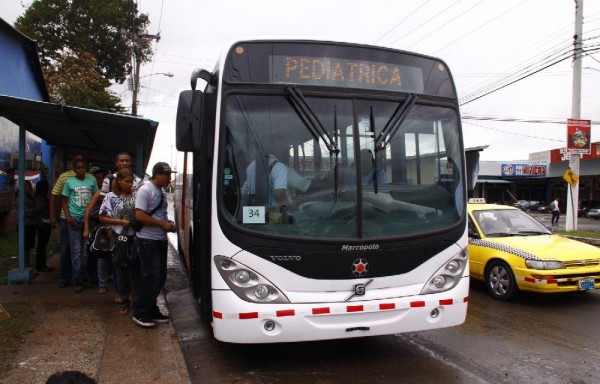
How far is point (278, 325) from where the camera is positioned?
3.92m

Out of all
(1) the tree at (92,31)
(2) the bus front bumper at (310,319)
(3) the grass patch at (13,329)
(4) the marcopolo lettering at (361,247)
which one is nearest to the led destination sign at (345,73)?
(4) the marcopolo lettering at (361,247)

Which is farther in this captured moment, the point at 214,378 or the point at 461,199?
the point at 461,199

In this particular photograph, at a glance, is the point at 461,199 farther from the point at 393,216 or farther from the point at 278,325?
the point at 278,325

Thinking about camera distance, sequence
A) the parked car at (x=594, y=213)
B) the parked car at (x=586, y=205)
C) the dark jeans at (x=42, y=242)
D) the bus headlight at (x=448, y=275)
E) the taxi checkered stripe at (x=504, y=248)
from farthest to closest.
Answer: the parked car at (x=586, y=205) < the parked car at (x=594, y=213) < the dark jeans at (x=42, y=242) < the taxi checkered stripe at (x=504, y=248) < the bus headlight at (x=448, y=275)

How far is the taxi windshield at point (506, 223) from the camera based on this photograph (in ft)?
26.7

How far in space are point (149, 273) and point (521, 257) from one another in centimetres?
524

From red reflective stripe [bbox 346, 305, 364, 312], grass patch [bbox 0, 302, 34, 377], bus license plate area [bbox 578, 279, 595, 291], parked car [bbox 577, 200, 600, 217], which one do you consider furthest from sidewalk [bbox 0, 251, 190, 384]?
parked car [bbox 577, 200, 600, 217]

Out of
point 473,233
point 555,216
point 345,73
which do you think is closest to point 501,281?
point 473,233

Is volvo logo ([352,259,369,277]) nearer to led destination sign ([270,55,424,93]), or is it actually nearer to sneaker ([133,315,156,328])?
led destination sign ([270,55,424,93])

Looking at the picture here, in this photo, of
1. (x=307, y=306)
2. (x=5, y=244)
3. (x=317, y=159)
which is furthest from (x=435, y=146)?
(x=5, y=244)

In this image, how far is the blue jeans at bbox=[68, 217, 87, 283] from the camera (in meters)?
6.72

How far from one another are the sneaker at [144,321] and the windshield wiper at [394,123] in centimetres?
317

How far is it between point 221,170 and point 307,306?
4.40 feet

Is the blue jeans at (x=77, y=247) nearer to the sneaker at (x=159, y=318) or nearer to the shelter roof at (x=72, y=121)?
the shelter roof at (x=72, y=121)
